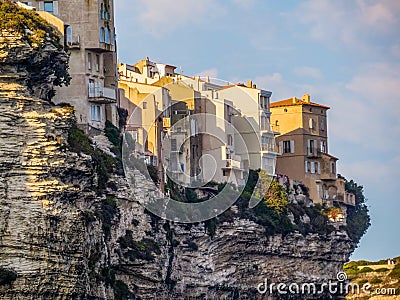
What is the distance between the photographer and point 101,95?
85750mm

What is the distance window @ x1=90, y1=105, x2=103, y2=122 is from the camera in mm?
85262

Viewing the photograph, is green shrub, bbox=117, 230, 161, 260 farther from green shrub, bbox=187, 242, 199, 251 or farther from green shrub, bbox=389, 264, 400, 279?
green shrub, bbox=389, 264, 400, 279

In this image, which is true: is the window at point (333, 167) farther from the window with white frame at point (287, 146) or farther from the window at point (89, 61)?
the window at point (89, 61)

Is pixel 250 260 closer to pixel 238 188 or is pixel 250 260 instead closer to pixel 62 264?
pixel 238 188

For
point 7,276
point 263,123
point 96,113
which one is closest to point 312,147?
point 263,123

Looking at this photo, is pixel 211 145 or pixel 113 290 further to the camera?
pixel 211 145

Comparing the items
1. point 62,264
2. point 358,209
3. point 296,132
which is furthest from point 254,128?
point 62,264

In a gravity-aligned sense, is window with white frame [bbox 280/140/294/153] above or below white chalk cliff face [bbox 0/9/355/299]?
above

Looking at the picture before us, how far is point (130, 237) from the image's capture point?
3319 inches

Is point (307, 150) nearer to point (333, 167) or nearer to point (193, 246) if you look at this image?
point (333, 167)

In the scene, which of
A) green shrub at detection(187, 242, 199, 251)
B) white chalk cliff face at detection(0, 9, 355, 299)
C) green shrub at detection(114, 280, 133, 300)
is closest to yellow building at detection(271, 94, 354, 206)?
green shrub at detection(187, 242, 199, 251)

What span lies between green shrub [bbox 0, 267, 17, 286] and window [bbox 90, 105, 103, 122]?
21.3 m

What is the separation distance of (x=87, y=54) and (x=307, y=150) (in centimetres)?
3674

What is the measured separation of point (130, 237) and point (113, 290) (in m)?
6.92
